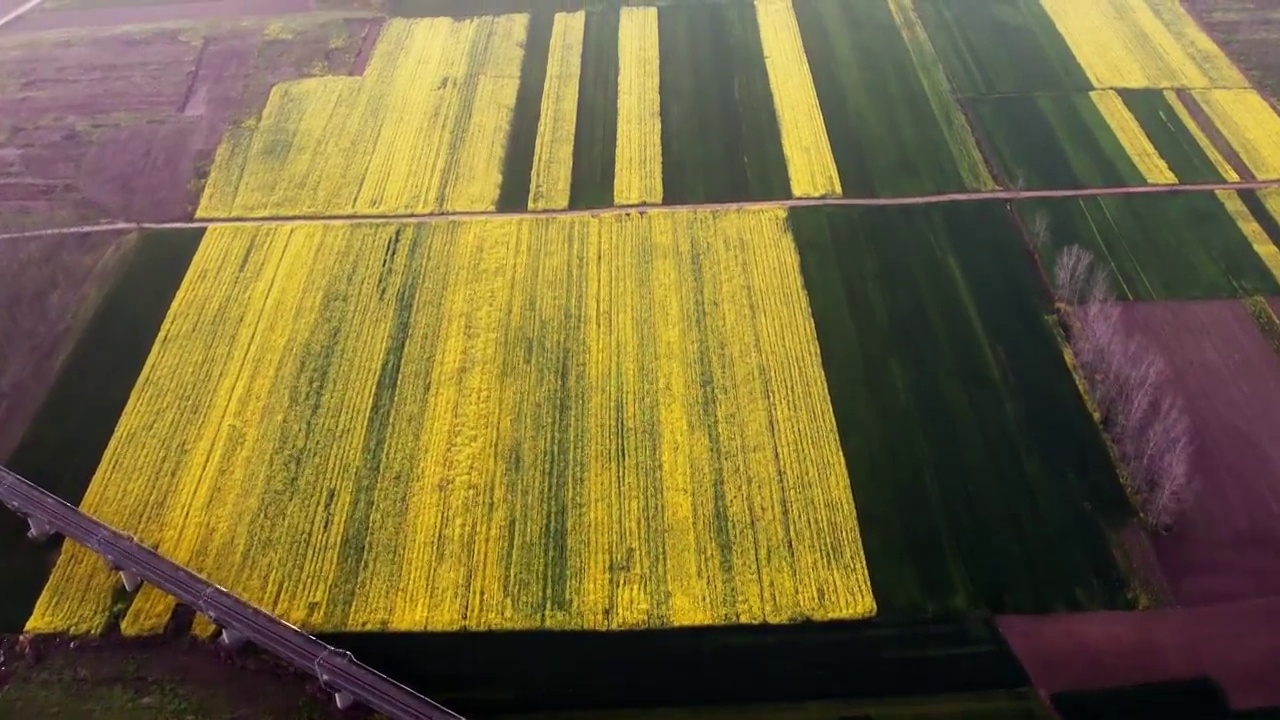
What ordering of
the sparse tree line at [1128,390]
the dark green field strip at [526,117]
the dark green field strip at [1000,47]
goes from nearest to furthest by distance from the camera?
1. the sparse tree line at [1128,390]
2. the dark green field strip at [526,117]
3. the dark green field strip at [1000,47]

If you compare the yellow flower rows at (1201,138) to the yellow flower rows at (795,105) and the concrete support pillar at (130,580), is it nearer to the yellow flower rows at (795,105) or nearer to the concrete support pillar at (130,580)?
the yellow flower rows at (795,105)

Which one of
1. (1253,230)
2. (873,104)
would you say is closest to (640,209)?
(873,104)

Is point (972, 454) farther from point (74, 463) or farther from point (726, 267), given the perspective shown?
point (74, 463)

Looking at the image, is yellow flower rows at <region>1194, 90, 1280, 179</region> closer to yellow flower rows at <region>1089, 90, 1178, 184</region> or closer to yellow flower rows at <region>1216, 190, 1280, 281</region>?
yellow flower rows at <region>1216, 190, 1280, 281</region>

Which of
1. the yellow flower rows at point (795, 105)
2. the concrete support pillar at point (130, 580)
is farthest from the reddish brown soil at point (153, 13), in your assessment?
the concrete support pillar at point (130, 580)

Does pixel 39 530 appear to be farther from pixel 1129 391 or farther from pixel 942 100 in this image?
pixel 942 100

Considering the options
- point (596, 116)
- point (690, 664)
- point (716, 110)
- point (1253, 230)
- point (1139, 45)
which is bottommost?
point (690, 664)
